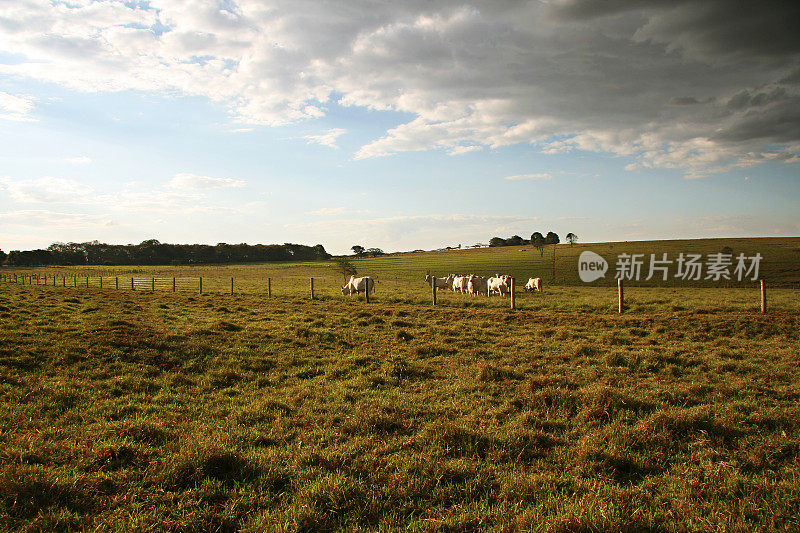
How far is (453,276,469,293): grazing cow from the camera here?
33731mm

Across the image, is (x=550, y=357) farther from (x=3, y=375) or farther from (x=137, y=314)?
(x=137, y=314)

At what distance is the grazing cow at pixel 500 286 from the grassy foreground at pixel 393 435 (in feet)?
61.2

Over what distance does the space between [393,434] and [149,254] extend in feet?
469

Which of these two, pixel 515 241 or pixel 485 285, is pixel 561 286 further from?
pixel 515 241

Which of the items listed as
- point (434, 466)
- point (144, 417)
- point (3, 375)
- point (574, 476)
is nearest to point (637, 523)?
point (574, 476)

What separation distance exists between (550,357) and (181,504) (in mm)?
8408

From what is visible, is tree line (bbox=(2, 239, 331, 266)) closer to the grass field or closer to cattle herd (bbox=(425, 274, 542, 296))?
cattle herd (bbox=(425, 274, 542, 296))

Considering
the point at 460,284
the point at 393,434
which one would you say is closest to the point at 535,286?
the point at 460,284

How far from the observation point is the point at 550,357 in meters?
10.1

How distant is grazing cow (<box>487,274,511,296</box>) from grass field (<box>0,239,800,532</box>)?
1852 centimetres

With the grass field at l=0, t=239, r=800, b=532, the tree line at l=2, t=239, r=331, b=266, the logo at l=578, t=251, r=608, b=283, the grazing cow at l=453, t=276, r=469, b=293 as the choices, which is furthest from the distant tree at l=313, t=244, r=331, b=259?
the grass field at l=0, t=239, r=800, b=532

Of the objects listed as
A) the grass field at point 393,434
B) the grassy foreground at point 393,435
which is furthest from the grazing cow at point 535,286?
the grassy foreground at point 393,435

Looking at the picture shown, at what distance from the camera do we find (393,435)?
5535mm

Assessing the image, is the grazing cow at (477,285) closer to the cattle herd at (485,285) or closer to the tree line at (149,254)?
the cattle herd at (485,285)
